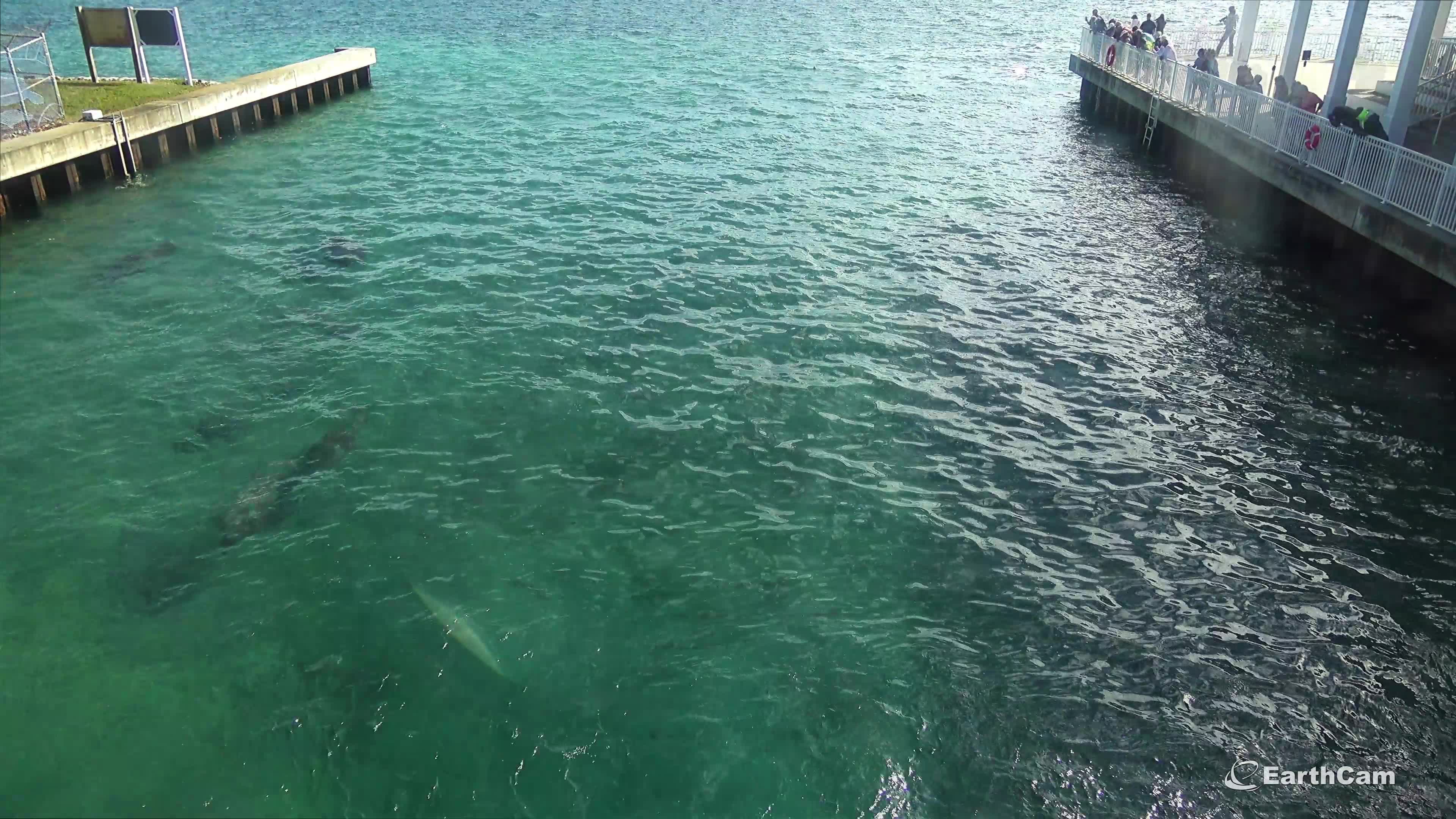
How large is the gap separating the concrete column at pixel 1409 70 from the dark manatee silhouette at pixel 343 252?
78.4ft

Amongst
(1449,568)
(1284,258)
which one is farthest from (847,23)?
(1449,568)

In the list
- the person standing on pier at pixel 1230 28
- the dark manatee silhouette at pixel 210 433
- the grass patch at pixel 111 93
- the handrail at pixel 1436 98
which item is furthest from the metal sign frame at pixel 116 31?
the person standing on pier at pixel 1230 28

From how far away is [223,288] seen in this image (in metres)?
21.1

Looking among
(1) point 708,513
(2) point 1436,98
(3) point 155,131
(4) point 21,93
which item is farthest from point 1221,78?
(4) point 21,93

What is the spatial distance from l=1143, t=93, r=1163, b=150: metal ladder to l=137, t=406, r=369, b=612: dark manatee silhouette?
2746 cm

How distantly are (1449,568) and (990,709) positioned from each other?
6928mm

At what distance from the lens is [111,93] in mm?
31031

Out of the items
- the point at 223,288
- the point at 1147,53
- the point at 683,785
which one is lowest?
the point at 683,785

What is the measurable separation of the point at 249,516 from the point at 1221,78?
29425 millimetres

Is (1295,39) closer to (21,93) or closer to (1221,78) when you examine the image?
(1221,78)

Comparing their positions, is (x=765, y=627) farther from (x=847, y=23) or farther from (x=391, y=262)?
(x=847, y=23)

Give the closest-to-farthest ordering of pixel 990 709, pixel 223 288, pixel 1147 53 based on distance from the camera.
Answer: pixel 990 709 < pixel 223 288 < pixel 1147 53

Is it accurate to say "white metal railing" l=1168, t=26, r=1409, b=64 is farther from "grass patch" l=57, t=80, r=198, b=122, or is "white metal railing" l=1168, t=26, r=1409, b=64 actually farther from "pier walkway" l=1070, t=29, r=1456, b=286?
"grass patch" l=57, t=80, r=198, b=122

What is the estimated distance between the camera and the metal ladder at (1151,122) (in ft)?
103
